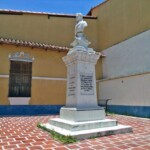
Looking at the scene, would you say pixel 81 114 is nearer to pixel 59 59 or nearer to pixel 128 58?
pixel 128 58

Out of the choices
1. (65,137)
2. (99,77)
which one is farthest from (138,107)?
(65,137)

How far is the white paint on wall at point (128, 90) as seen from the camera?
10.7 m

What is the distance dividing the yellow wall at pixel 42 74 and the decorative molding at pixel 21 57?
0.64 ft

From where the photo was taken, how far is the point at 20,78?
41.5ft

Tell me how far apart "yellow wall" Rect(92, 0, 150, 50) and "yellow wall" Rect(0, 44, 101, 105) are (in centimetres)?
349

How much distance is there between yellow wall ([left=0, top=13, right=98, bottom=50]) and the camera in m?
13.6

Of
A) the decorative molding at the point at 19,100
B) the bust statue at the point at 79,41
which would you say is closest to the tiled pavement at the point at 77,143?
the bust statue at the point at 79,41

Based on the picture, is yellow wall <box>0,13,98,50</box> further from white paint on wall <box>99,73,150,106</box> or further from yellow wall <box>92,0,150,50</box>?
white paint on wall <box>99,73,150,106</box>

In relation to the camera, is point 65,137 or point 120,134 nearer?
point 65,137

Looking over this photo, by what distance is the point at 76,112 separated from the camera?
6.34 metres

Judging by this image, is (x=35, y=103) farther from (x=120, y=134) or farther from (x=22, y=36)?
(x=120, y=134)

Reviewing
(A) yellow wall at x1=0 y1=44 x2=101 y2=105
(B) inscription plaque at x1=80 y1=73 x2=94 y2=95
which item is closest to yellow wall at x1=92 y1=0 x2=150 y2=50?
(A) yellow wall at x1=0 y1=44 x2=101 y2=105

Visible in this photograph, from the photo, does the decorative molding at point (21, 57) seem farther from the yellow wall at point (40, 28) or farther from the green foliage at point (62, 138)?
the green foliage at point (62, 138)

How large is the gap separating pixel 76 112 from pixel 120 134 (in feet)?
4.77
